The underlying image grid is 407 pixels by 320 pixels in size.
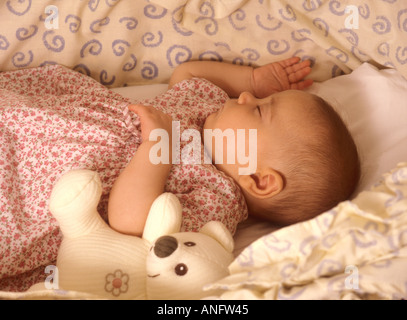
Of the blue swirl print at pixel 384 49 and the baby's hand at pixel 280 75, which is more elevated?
the blue swirl print at pixel 384 49

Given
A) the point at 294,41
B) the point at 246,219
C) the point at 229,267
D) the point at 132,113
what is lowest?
the point at 246,219

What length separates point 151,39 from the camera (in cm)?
122

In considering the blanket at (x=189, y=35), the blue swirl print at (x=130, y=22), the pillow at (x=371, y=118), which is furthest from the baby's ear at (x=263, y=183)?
the blue swirl print at (x=130, y=22)

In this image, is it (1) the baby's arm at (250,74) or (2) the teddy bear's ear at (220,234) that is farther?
(1) the baby's arm at (250,74)

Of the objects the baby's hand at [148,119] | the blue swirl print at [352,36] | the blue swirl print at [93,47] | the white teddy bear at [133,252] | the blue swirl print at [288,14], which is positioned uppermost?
the blue swirl print at [288,14]

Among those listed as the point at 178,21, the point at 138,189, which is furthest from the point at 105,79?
the point at 138,189

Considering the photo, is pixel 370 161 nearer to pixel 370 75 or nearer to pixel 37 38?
pixel 370 75

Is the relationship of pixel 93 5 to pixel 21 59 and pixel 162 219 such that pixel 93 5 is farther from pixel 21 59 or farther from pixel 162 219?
pixel 162 219

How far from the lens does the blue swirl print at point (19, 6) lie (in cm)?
107

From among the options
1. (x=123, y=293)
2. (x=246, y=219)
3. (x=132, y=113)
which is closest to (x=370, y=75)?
(x=246, y=219)

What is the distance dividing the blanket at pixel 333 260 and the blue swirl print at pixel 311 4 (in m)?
0.63

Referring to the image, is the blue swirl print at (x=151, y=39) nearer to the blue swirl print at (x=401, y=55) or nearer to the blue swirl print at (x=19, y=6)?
the blue swirl print at (x=19, y=6)
